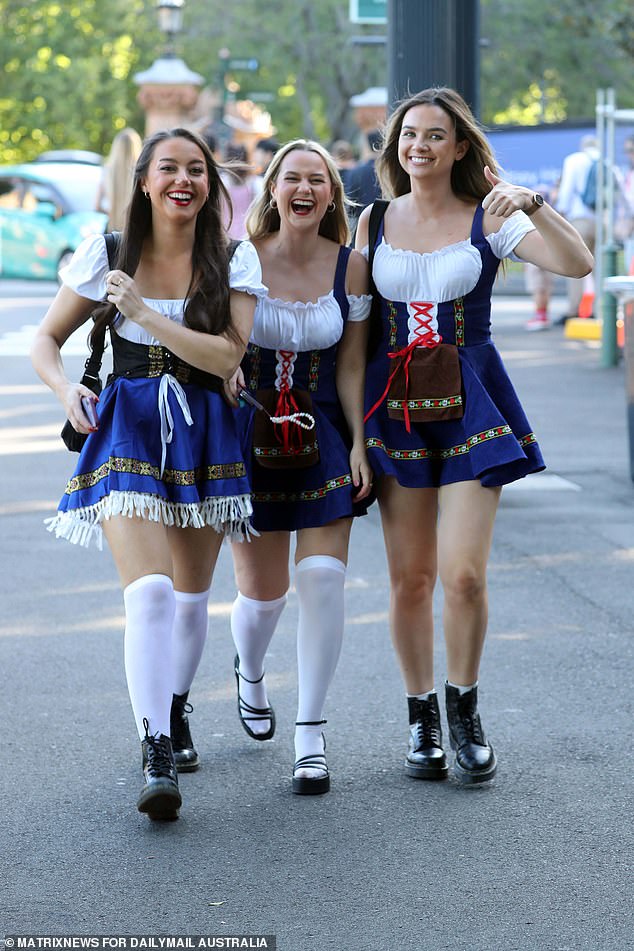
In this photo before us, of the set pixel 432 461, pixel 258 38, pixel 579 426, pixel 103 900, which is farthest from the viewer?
pixel 258 38

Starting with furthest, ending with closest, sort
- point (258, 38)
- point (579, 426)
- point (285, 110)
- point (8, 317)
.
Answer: point (285, 110) → point (258, 38) → point (8, 317) → point (579, 426)

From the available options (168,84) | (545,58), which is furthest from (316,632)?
(545,58)

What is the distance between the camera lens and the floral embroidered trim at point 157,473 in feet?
14.6

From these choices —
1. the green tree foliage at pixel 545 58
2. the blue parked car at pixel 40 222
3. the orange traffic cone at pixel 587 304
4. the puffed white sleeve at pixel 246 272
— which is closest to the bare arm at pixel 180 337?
the puffed white sleeve at pixel 246 272

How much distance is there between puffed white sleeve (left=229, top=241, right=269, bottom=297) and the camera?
459cm

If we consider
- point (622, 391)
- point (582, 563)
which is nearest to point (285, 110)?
point (622, 391)

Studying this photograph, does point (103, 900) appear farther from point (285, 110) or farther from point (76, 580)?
point (285, 110)

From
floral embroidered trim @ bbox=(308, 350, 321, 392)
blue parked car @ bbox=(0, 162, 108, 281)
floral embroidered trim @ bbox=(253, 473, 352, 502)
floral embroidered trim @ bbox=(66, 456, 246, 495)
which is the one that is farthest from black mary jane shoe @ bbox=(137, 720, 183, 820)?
blue parked car @ bbox=(0, 162, 108, 281)

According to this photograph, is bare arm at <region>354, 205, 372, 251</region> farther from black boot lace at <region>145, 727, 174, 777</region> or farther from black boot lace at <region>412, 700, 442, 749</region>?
black boot lace at <region>145, 727, 174, 777</region>

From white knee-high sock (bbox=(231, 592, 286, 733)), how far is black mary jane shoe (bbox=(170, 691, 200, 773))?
9.8 inches

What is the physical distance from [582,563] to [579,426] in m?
4.72

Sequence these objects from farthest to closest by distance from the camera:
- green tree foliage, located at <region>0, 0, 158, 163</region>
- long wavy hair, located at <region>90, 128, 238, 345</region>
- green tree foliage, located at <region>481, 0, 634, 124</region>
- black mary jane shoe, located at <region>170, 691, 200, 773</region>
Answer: green tree foliage, located at <region>0, 0, 158, 163</region>, green tree foliage, located at <region>481, 0, 634, 124</region>, black mary jane shoe, located at <region>170, 691, 200, 773</region>, long wavy hair, located at <region>90, 128, 238, 345</region>

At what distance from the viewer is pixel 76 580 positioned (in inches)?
300

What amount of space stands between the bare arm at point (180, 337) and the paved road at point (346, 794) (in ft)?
4.09
